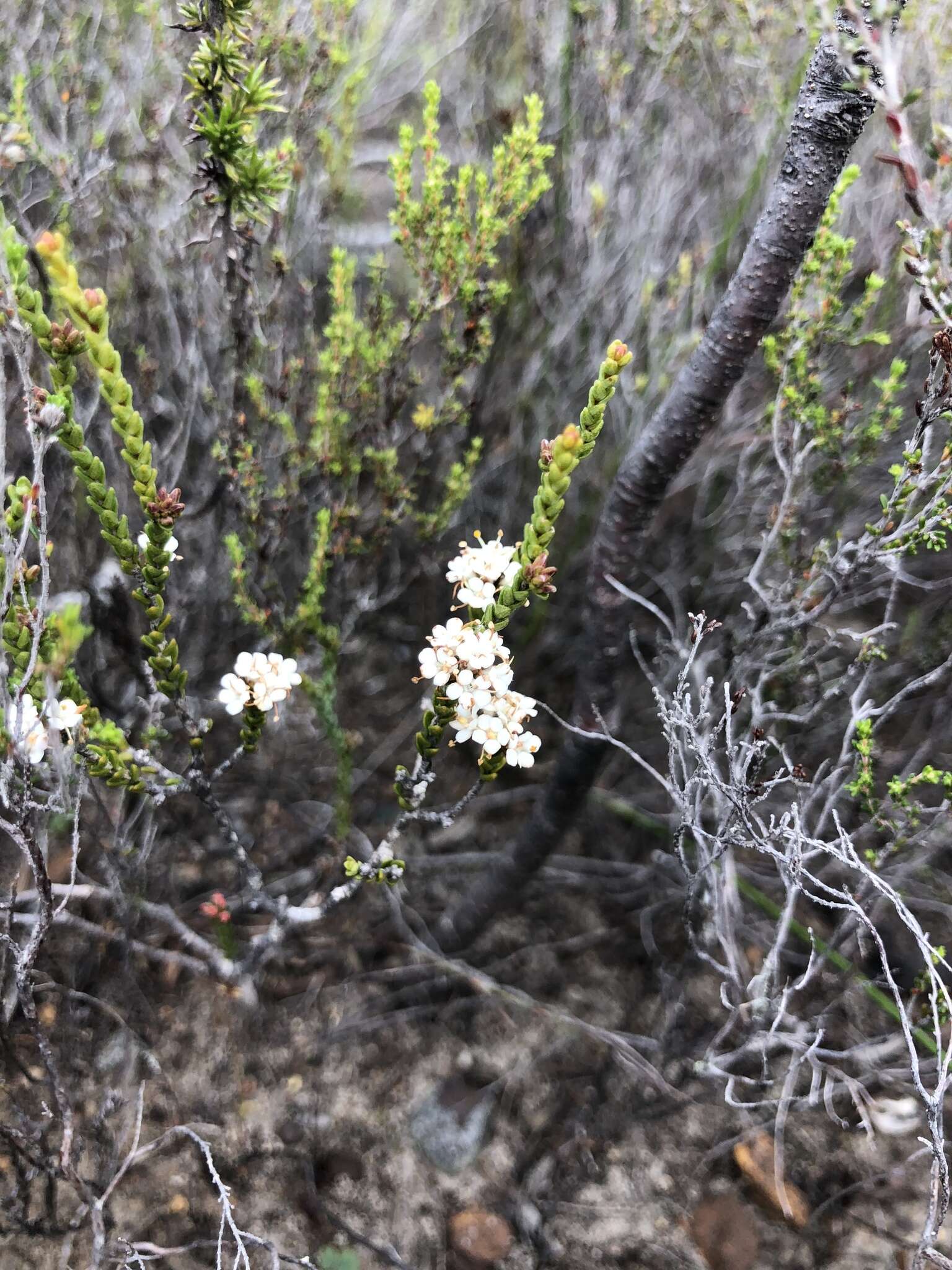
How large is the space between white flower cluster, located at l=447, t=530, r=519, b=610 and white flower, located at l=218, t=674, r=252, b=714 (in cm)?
40

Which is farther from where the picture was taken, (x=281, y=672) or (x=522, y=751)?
(x=522, y=751)

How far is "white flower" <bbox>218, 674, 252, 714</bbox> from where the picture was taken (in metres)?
1.42

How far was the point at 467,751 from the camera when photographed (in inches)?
114

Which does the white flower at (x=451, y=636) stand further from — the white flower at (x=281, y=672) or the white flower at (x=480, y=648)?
the white flower at (x=281, y=672)

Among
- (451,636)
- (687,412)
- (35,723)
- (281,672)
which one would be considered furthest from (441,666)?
(687,412)

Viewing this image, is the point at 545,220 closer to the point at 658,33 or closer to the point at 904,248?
the point at 658,33

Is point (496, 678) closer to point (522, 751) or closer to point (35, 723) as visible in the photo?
point (522, 751)

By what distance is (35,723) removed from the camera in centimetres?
124

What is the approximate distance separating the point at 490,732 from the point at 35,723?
2.27 ft

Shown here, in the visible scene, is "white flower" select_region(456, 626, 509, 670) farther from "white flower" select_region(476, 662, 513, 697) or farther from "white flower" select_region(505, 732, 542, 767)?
"white flower" select_region(505, 732, 542, 767)

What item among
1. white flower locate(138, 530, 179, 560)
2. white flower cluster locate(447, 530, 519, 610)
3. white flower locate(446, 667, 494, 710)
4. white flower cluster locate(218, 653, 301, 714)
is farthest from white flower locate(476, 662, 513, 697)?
white flower locate(138, 530, 179, 560)

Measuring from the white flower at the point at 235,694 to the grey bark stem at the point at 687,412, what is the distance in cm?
76

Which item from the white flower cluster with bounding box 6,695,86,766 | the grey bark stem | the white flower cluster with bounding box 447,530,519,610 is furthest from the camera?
the grey bark stem

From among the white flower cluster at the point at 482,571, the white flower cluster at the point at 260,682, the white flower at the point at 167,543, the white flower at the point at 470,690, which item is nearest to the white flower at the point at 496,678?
the white flower at the point at 470,690
